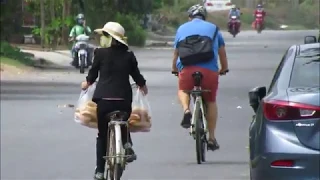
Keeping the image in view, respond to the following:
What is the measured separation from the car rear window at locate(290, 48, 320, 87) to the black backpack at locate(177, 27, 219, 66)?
104 inches

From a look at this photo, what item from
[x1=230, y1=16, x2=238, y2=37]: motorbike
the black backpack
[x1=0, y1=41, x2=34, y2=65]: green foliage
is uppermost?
the black backpack

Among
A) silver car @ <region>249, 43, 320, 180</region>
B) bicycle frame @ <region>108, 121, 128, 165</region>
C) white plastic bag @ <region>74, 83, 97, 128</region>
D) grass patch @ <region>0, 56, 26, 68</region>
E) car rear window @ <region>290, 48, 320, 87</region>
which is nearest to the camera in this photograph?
silver car @ <region>249, 43, 320, 180</region>

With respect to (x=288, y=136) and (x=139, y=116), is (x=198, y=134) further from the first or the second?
(x=288, y=136)

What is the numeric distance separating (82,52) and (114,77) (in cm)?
1766

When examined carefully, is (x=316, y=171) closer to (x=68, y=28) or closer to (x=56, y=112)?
(x=56, y=112)

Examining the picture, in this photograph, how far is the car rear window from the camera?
7.58 metres

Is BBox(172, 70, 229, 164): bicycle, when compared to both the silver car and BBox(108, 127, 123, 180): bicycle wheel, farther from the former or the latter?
the silver car

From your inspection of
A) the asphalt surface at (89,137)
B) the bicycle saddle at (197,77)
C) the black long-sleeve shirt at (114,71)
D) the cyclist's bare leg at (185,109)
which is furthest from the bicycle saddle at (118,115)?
the cyclist's bare leg at (185,109)

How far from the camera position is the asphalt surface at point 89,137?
10867 millimetres

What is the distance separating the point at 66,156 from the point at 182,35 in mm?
2332

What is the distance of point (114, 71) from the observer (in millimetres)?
8727

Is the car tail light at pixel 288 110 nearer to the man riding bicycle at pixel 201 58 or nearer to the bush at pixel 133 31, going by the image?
the man riding bicycle at pixel 201 58

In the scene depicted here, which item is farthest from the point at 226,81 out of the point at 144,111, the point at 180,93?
the point at 144,111

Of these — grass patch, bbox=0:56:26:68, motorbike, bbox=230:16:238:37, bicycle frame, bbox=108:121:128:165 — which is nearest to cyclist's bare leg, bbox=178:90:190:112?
bicycle frame, bbox=108:121:128:165
